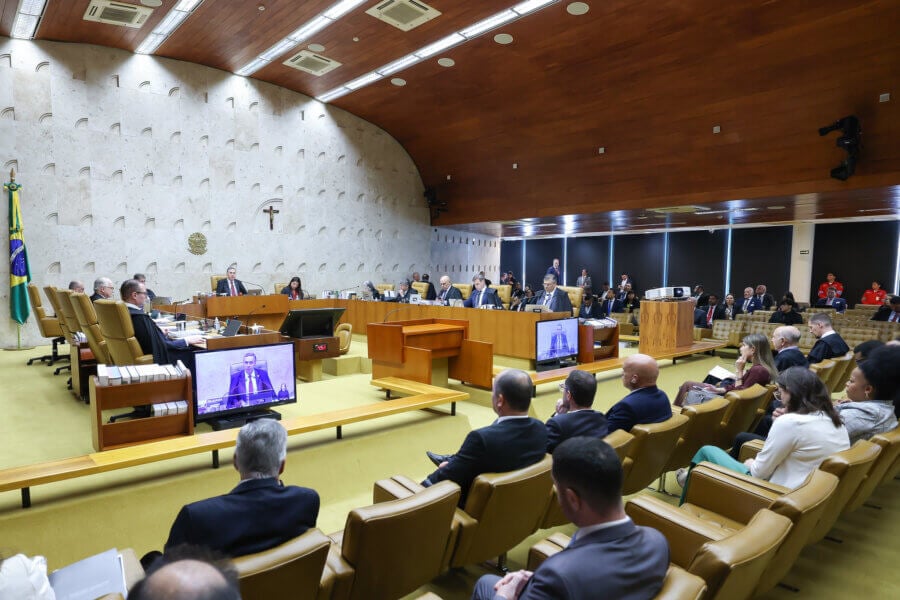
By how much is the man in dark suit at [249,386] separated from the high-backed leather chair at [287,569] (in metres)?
2.60

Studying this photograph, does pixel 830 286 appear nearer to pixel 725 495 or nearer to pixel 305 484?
pixel 725 495

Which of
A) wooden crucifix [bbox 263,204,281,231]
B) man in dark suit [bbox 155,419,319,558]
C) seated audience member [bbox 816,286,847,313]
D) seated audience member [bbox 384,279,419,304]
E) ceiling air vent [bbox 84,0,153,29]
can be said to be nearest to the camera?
man in dark suit [bbox 155,419,319,558]

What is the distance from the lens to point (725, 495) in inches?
94.5

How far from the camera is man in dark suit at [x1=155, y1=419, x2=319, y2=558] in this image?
5.10 ft

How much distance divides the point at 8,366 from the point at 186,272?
149 inches

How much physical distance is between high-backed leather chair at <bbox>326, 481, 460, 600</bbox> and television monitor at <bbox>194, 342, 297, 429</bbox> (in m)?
2.29

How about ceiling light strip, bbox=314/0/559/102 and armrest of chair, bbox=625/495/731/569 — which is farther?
ceiling light strip, bbox=314/0/559/102

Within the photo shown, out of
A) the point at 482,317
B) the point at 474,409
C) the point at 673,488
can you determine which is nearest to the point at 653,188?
the point at 482,317

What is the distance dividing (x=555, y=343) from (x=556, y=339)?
Result: 0.05 meters

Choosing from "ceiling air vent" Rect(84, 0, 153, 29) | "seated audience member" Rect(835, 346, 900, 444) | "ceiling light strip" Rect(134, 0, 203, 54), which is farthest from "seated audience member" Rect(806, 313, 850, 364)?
"ceiling air vent" Rect(84, 0, 153, 29)

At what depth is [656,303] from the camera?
841 cm

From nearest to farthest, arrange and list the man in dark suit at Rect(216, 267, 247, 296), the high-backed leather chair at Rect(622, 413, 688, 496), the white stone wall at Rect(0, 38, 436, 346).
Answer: the high-backed leather chair at Rect(622, 413, 688, 496)
the white stone wall at Rect(0, 38, 436, 346)
the man in dark suit at Rect(216, 267, 247, 296)

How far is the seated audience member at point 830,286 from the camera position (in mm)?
13633

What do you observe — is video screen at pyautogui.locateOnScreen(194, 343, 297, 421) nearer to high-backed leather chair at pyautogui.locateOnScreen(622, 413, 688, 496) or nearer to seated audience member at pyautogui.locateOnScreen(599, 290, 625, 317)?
high-backed leather chair at pyautogui.locateOnScreen(622, 413, 688, 496)
